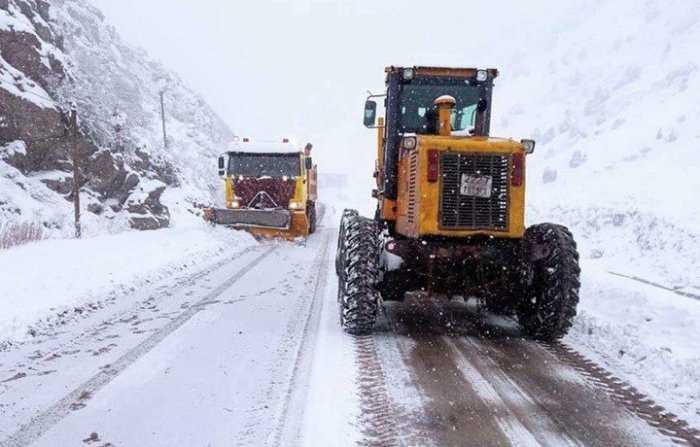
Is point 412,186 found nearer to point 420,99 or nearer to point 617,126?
point 420,99

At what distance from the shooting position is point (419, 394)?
4.38 metres

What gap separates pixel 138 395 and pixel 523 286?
13.2 ft

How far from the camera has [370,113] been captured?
7.34 meters

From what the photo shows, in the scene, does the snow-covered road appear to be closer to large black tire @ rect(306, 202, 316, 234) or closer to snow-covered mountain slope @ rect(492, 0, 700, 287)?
snow-covered mountain slope @ rect(492, 0, 700, 287)

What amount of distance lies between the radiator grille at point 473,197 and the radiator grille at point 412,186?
31 cm

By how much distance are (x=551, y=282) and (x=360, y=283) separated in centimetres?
192

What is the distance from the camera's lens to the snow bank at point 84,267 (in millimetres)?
6652

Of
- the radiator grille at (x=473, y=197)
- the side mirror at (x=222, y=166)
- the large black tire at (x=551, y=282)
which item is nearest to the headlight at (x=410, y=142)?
the radiator grille at (x=473, y=197)

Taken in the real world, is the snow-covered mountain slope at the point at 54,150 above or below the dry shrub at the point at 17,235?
above

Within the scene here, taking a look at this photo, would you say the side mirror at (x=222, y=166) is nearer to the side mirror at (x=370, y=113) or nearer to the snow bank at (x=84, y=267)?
the snow bank at (x=84, y=267)

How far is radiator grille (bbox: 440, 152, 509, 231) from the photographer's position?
5.96 m

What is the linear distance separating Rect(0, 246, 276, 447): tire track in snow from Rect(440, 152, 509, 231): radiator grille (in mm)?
3020

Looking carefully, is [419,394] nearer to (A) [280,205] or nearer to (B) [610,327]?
(B) [610,327]

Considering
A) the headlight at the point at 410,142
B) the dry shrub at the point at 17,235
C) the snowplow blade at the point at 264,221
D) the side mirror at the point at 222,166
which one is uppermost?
the side mirror at the point at 222,166
